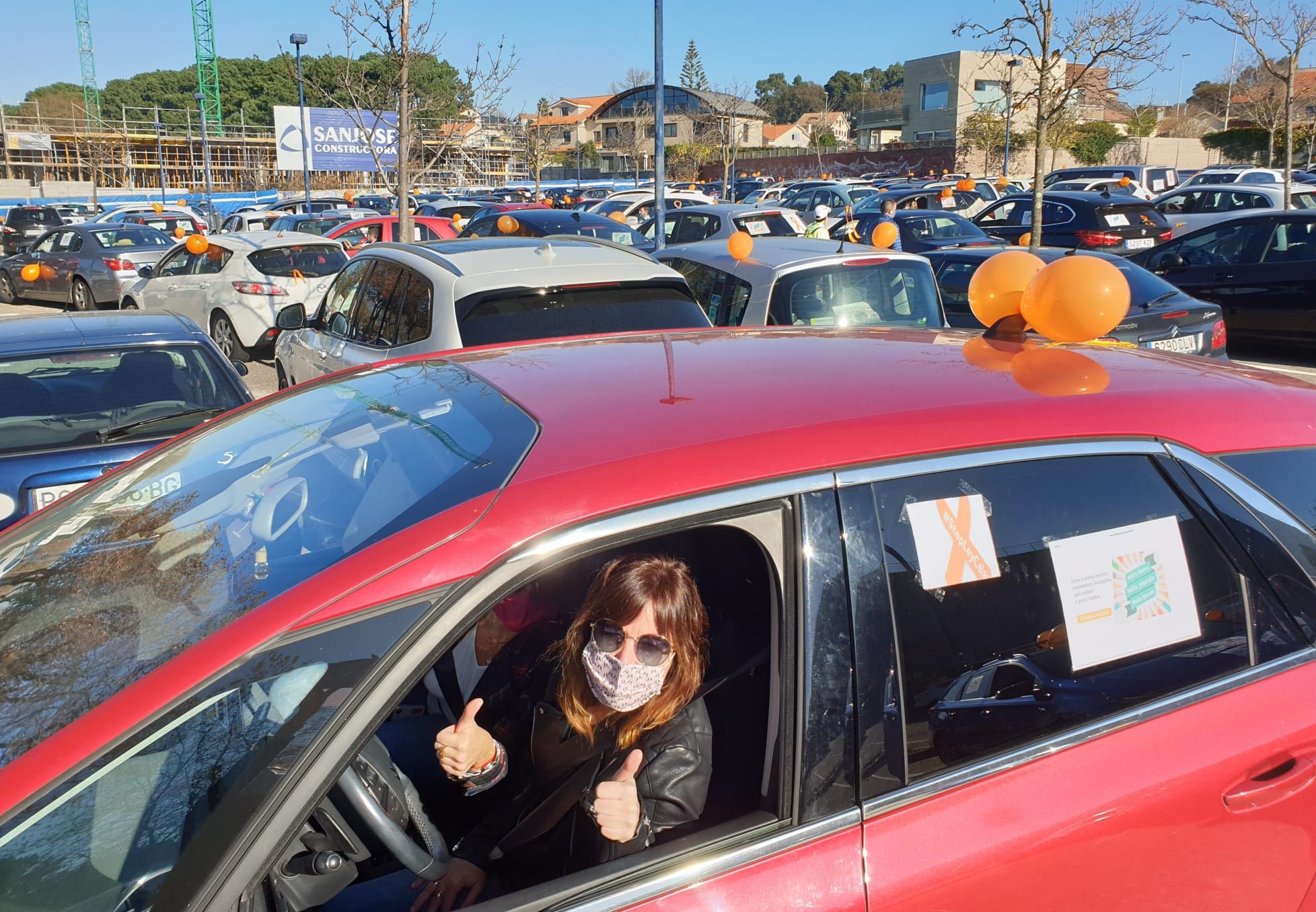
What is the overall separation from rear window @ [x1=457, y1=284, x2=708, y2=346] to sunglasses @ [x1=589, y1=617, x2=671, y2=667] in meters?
3.44

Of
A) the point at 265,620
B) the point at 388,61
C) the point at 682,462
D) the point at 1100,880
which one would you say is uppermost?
the point at 388,61

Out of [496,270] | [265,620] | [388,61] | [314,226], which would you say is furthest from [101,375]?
[314,226]

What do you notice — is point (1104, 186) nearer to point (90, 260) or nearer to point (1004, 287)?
point (90, 260)

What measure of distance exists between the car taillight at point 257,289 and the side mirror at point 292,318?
5394 mm

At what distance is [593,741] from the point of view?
1.99 m

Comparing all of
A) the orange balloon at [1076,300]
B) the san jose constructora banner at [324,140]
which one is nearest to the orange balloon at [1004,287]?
the orange balloon at [1076,300]

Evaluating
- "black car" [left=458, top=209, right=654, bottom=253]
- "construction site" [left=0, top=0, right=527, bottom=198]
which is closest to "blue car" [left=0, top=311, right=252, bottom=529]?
"black car" [left=458, top=209, right=654, bottom=253]

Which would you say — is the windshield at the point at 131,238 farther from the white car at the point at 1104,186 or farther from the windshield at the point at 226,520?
the white car at the point at 1104,186

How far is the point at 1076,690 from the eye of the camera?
1.85 metres

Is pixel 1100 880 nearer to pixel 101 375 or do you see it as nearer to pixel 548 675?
pixel 548 675

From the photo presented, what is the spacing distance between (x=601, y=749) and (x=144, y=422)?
3.63 meters

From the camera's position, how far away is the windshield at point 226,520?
1.51 m

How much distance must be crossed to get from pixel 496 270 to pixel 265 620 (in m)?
4.30

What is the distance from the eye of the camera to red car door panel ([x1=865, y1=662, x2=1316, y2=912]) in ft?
5.25
